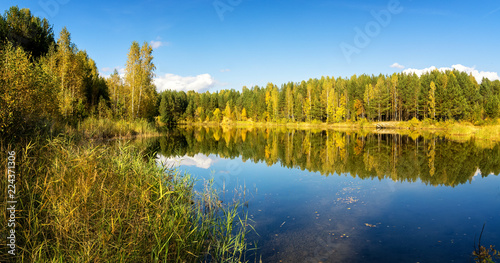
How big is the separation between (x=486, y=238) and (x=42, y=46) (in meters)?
35.8

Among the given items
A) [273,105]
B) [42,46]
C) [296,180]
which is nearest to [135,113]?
[42,46]

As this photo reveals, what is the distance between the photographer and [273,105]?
86.1m

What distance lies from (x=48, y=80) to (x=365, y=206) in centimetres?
1626

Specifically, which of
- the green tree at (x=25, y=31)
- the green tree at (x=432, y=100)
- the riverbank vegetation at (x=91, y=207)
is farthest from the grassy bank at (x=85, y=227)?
the green tree at (x=432, y=100)

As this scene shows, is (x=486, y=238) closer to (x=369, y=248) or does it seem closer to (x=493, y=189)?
(x=369, y=248)

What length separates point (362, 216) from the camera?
7977mm

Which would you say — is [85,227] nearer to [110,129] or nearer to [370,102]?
[110,129]

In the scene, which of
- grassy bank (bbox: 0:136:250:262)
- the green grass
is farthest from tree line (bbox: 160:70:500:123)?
grassy bank (bbox: 0:136:250:262)

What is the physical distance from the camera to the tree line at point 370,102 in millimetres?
58562

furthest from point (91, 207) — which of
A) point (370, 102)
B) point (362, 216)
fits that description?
point (370, 102)

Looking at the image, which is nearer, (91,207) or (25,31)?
(91,207)

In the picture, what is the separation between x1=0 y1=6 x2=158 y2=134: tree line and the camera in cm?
709

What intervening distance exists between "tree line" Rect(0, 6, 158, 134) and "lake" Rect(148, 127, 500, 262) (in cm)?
484

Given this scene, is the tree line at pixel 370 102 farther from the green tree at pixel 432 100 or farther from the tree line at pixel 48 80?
the tree line at pixel 48 80
